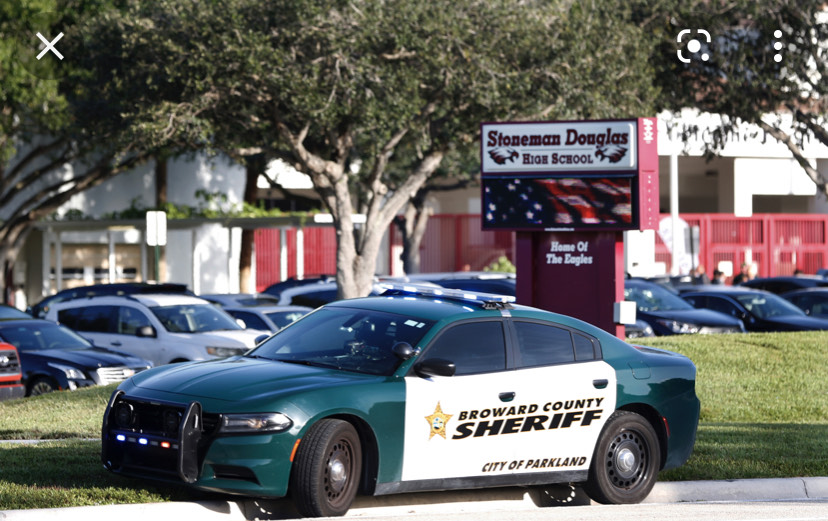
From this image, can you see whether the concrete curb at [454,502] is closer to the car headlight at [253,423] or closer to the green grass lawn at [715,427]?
the green grass lawn at [715,427]

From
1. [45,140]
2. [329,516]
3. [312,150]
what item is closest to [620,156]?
[329,516]

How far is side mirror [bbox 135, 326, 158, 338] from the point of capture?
18.6m

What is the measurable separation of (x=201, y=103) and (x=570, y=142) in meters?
10.9

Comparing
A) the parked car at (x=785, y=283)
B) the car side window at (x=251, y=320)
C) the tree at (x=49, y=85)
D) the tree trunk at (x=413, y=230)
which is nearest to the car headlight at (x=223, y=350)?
the car side window at (x=251, y=320)

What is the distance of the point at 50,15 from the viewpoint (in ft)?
95.2

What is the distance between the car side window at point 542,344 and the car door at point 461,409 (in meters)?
0.17

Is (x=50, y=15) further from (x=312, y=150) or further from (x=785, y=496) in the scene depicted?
(x=785, y=496)

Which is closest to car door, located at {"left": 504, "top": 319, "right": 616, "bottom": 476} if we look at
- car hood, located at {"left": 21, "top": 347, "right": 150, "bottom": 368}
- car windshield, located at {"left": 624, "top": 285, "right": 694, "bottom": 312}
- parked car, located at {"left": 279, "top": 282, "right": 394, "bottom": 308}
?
car hood, located at {"left": 21, "top": 347, "right": 150, "bottom": 368}

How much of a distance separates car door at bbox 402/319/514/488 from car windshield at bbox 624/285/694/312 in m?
15.6

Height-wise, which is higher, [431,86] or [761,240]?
[431,86]

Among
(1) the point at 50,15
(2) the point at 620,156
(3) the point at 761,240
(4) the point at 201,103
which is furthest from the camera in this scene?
(3) the point at 761,240

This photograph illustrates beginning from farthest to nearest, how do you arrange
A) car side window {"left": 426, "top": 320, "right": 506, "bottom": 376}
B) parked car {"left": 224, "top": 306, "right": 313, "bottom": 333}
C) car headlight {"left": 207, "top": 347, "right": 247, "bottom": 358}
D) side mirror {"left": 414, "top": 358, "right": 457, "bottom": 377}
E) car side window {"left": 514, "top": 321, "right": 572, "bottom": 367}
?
parked car {"left": 224, "top": 306, "right": 313, "bottom": 333}
car headlight {"left": 207, "top": 347, "right": 247, "bottom": 358}
car side window {"left": 514, "top": 321, "right": 572, "bottom": 367}
car side window {"left": 426, "top": 320, "right": 506, "bottom": 376}
side mirror {"left": 414, "top": 358, "right": 457, "bottom": 377}

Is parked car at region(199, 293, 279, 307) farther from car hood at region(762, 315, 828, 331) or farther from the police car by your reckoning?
the police car

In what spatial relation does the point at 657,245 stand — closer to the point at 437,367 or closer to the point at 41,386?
the point at 41,386
